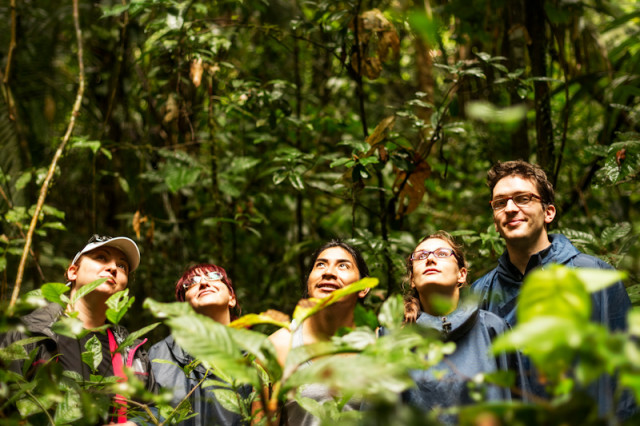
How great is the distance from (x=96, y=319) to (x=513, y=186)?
6.37 feet

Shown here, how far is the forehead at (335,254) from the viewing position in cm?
255

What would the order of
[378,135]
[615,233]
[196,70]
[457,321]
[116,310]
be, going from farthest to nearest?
[196,70] → [378,135] → [615,233] → [457,321] → [116,310]

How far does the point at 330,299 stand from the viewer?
1.13 m

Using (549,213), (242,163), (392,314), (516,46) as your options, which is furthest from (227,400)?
(516,46)

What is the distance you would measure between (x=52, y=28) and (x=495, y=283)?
14.9ft

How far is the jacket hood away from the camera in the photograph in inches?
77.5

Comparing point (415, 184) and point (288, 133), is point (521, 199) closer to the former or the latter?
point (415, 184)

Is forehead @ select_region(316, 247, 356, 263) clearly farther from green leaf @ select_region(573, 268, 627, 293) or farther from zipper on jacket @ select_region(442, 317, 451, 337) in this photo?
green leaf @ select_region(573, 268, 627, 293)

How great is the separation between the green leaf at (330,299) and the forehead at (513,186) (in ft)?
4.50

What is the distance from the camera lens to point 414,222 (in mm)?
5098

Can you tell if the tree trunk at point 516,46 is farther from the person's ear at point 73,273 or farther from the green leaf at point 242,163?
the person's ear at point 73,273

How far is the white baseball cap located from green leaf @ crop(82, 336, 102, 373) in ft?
3.30

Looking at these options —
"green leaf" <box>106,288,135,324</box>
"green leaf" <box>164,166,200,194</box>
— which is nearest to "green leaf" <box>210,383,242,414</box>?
"green leaf" <box>106,288,135,324</box>

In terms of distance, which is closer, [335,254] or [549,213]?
[549,213]
